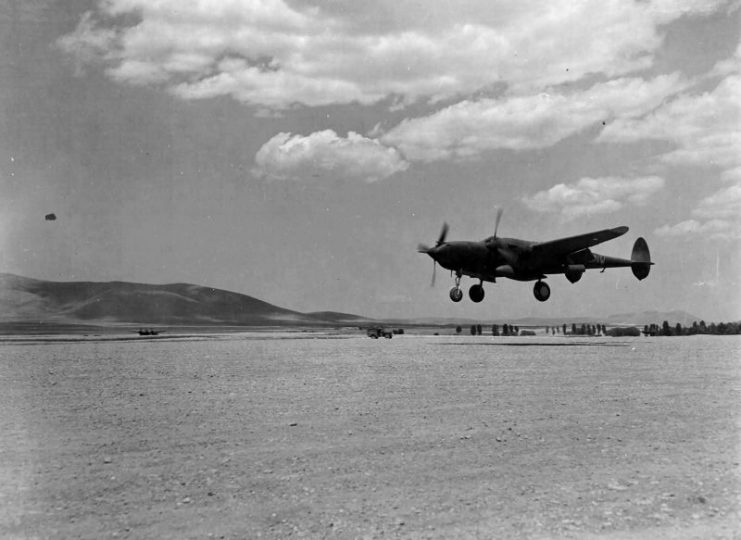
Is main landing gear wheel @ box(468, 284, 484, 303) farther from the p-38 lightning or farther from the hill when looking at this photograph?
the hill

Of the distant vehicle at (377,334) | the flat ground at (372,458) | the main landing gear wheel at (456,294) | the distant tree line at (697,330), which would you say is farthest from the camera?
the distant tree line at (697,330)

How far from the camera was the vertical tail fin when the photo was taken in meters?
51.2

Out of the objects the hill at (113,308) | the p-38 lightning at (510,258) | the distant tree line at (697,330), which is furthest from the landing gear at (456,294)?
the hill at (113,308)

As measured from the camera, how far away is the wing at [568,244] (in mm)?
40438

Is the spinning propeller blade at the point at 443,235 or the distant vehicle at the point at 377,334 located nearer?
the spinning propeller blade at the point at 443,235

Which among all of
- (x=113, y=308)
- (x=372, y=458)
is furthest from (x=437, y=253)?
(x=113, y=308)

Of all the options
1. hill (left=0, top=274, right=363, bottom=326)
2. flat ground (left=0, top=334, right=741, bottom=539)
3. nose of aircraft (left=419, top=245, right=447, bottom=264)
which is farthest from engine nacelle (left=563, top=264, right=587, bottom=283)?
hill (left=0, top=274, right=363, bottom=326)

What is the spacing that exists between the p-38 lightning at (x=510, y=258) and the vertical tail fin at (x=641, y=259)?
36.0ft

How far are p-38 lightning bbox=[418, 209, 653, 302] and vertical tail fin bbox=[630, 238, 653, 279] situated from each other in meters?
11.0

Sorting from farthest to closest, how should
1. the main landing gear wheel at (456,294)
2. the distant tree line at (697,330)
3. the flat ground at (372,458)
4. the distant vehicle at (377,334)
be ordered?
1. the distant tree line at (697,330)
2. the distant vehicle at (377,334)
3. the main landing gear wheel at (456,294)
4. the flat ground at (372,458)

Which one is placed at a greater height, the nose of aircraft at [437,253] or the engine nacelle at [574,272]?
the nose of aircraft at [437,253]

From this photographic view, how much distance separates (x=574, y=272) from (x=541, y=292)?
2.67 meters

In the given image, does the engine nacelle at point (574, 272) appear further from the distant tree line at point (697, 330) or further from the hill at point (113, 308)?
the hill at point (113, 308)

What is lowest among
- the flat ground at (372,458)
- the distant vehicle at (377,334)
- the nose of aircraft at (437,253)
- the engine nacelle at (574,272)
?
the flat ground at (372,458)
